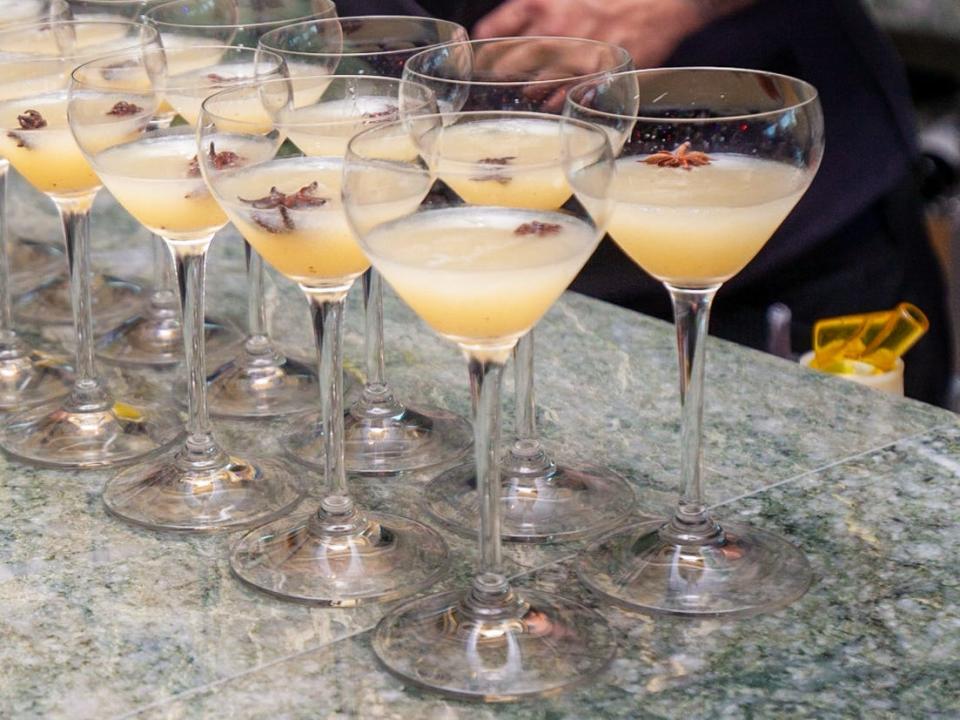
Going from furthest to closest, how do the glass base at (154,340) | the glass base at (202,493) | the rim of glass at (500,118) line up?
1. the glass base at (154,340)
2. the glass base at (202,493)
3. the rim of glass at (500,118)

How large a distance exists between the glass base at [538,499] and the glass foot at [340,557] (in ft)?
0.18

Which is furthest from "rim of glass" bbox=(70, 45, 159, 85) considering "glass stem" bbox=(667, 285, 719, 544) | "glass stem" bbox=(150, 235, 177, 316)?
"glass stem" bbox=(150, 235, 177, 316)

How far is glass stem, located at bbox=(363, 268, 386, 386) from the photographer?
162cm

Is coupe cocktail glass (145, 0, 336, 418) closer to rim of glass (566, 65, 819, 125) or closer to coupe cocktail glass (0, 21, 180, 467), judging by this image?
coupe cocktail glass (0, 21, 180, 467)

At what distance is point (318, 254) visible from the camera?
122 cm

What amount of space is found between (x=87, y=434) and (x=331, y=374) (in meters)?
0.37

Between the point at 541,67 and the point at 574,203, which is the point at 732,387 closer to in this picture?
the point at 541,67

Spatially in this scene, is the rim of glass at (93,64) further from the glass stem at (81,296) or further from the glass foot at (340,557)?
the glass foot at (340,557)

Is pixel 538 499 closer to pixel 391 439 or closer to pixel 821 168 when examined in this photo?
pixel 391 439

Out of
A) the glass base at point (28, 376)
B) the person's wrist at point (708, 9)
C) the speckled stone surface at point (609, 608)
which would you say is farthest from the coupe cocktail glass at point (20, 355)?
the person's wrist at point (708, 9)

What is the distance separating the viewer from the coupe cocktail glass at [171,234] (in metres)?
1.32

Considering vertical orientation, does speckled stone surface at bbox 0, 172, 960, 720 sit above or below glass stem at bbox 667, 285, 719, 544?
below

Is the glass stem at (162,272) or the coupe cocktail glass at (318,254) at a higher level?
the coupe cocktail glass at (318,254)

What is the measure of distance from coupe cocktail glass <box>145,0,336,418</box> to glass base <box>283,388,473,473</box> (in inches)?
3.7
